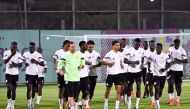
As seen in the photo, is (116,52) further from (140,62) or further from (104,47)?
(104,47)

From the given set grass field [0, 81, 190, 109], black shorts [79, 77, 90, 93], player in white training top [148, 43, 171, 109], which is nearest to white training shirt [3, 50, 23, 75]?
black shorts [79, 77, 90, 93]

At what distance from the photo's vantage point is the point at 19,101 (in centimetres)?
2906

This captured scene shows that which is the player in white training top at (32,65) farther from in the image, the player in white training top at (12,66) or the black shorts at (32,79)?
the player in white training top at (12,66)

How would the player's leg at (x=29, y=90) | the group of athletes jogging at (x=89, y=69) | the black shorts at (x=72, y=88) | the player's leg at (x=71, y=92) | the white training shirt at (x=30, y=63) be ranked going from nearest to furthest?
the player's leg at (x=71, y=92) → the black shorts at (x=72, y=88) → the group of athletes jogging at (x=89, y=69) → the player's leg at (x=29, y=90) → the white training shirt at (x=30, y=63)

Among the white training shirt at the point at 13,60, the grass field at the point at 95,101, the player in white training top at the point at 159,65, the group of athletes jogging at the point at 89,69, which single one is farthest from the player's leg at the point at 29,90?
the player in white training top at the point at 159,65

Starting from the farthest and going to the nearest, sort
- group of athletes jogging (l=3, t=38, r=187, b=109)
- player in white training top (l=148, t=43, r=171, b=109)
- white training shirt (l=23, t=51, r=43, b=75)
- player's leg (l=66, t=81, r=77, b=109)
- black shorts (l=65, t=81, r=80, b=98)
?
1. white training shirt (l=23, t=51, r=43, b=75)
2. player in white training top (l=148, t=43, r=171, b=109)
3. group of athletes jogging (l=3, t=38, r=187, b=109)
4. black shorts (l=65, t=81, r=80, b=98)
5. player's leg (l=66, t=81, r=77, b=109)

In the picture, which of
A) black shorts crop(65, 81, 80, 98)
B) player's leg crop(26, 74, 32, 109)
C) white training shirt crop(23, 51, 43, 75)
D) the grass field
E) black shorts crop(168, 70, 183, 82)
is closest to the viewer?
black shorts crop(65, 81, 80, 98)

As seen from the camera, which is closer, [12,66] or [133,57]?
[12,66]

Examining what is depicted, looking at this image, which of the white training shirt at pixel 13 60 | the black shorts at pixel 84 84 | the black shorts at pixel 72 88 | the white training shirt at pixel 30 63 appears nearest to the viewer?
the black shorts at pixel 72 88

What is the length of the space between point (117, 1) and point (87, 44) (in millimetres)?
25785

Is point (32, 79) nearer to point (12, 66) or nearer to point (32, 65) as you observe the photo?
point (32, 65)

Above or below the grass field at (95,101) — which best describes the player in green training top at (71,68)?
above

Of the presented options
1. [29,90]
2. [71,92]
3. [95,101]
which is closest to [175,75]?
[95,101]

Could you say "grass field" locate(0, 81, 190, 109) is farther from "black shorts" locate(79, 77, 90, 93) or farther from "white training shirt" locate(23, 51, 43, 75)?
"black shorts" locate(79, 77, 90, 93)
